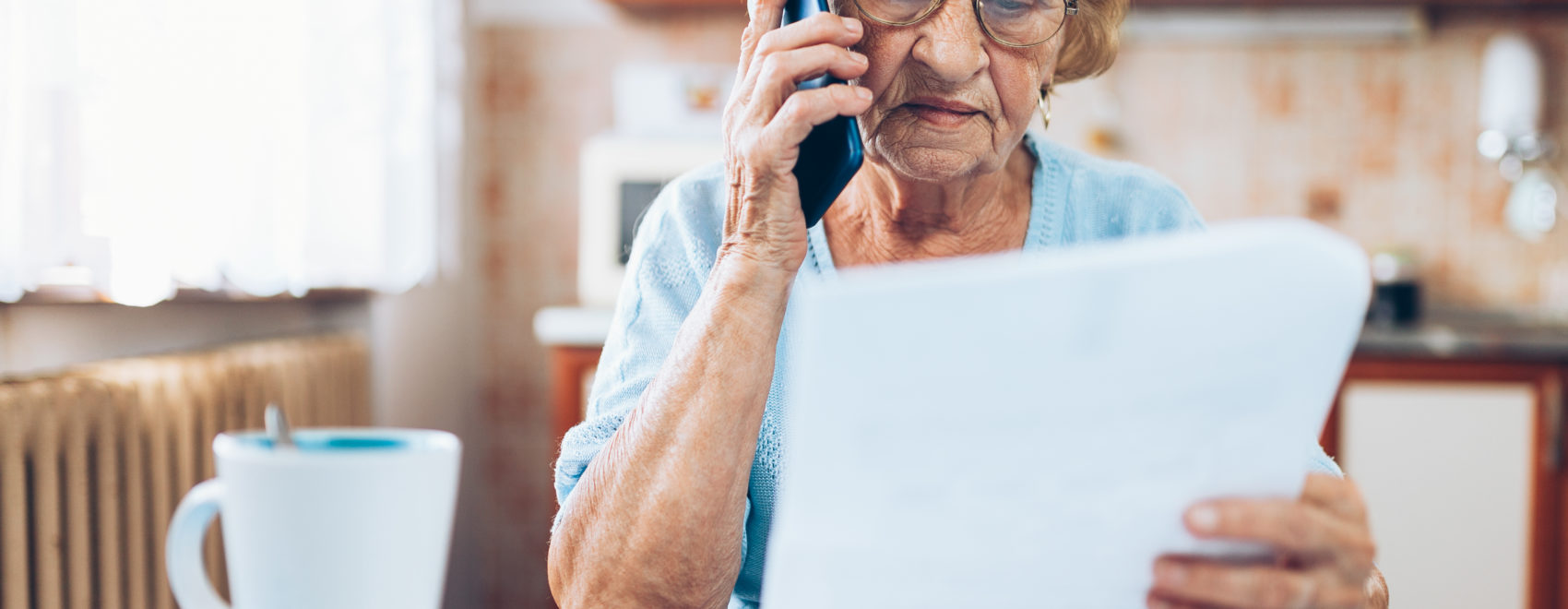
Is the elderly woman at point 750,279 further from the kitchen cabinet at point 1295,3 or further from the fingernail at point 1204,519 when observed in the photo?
the kitchen cabinet at point 1295,3

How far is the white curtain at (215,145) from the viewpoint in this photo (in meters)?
1.09

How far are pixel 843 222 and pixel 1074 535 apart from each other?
0.51m

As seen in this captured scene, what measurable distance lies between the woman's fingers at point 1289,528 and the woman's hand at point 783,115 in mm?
309

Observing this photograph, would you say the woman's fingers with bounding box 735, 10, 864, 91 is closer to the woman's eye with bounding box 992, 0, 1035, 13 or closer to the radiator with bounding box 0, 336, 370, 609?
the woman's eye with bounding box 992, 0, 1035, 13

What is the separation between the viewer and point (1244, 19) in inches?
104

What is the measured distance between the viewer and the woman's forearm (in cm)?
68

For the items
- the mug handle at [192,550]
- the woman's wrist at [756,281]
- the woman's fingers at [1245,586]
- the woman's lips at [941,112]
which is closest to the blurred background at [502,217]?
the mug handle at [192,550]

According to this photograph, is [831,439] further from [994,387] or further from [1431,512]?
[1431,512]

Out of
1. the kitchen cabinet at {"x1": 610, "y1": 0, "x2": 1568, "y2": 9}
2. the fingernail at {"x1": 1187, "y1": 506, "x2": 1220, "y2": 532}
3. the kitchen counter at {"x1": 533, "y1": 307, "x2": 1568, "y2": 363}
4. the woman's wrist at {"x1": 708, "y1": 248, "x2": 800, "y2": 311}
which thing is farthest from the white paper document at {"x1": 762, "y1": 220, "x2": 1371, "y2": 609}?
the kitchen cabinet at {"x1": 610, "y1": 0, "x2": 1568, "y2": 9}

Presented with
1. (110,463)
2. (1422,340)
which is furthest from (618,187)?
(1422,340)

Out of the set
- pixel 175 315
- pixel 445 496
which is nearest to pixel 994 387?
pixel 445 496

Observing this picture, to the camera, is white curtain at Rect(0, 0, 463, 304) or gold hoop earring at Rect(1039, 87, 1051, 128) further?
white curtain at Rect(0, 0, 463, 304)

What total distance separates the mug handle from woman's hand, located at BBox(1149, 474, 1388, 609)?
516 mm

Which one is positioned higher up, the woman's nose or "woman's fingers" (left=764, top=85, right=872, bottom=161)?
the woman's nose
